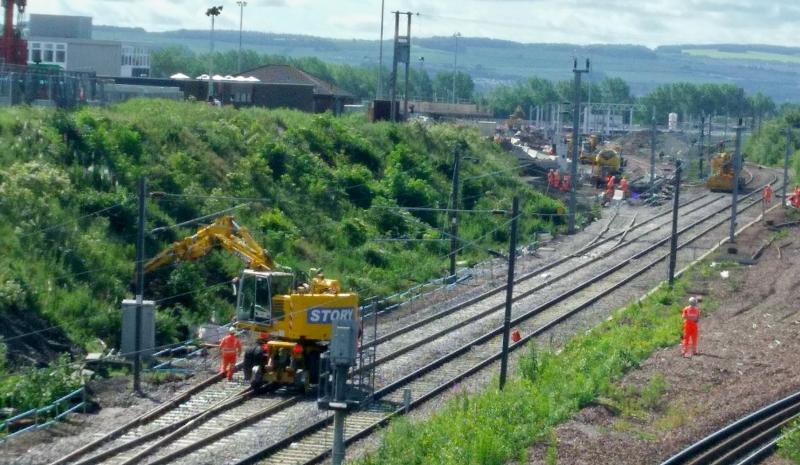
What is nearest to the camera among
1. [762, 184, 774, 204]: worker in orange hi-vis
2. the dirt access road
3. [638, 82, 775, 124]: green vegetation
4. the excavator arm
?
the dirt access road

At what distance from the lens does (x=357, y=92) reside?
118 m

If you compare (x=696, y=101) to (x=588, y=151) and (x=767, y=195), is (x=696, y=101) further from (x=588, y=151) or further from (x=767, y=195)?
(x=767, y=195)

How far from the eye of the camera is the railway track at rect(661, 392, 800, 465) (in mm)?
16484

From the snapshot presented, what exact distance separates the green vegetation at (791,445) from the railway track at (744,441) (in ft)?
0.95

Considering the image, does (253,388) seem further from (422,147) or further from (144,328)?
(422,147)

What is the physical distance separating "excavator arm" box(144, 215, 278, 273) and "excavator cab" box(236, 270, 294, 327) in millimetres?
1131

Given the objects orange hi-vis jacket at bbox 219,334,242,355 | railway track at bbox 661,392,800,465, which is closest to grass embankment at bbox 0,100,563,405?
orange hi-vis jacket at bbox 219,334,242,355

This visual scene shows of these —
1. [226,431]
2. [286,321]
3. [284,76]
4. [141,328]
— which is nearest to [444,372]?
[286,321]

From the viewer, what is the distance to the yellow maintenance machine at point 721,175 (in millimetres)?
56344

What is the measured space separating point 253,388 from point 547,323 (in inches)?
380

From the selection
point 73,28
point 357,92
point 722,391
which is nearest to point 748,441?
point 722,391

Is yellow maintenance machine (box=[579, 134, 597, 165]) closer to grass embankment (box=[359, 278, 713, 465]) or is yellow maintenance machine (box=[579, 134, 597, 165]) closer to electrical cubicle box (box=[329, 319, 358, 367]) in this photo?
grass embankment (box=[359, 278, 713, 465])

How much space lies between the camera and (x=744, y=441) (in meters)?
17.4

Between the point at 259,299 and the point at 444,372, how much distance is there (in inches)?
162
